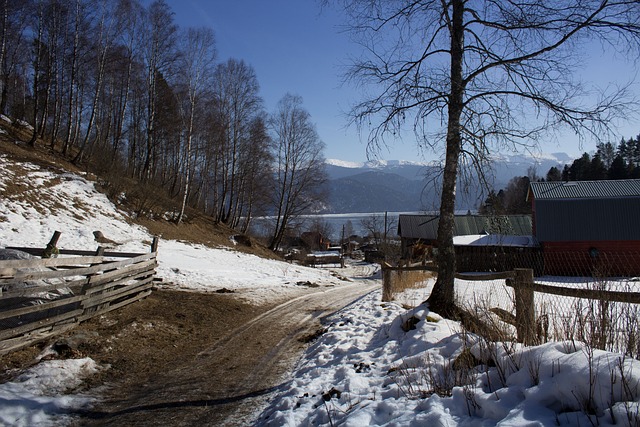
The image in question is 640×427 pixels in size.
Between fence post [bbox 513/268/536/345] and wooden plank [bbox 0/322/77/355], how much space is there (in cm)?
666

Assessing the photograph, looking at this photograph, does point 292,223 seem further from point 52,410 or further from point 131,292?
point 52,410

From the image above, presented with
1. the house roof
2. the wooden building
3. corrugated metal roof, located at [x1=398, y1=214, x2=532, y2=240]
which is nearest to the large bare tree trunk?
the wooden building

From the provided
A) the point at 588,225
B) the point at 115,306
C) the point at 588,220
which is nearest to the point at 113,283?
the point at 115,306

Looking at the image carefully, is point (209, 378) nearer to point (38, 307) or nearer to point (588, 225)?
point (38, 307)

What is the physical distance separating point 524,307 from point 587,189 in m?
33.0

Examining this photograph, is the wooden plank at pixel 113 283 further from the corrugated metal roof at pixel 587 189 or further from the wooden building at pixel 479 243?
the corrugated metal roof at pixel 587 189

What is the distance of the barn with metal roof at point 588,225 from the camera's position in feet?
94.9

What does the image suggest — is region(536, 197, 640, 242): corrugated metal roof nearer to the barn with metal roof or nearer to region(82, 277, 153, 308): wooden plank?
the barn with metal roof

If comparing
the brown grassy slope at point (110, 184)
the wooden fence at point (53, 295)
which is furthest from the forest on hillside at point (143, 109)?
the wooden fence at point (53, 295)

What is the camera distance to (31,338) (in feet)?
20.3

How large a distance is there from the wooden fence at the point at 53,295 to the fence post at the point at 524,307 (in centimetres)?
659

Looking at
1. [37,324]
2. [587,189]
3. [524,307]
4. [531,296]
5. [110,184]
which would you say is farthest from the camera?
[587,189]

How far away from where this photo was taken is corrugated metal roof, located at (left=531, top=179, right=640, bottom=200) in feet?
99.1

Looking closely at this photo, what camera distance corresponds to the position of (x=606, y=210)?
2952 cm
